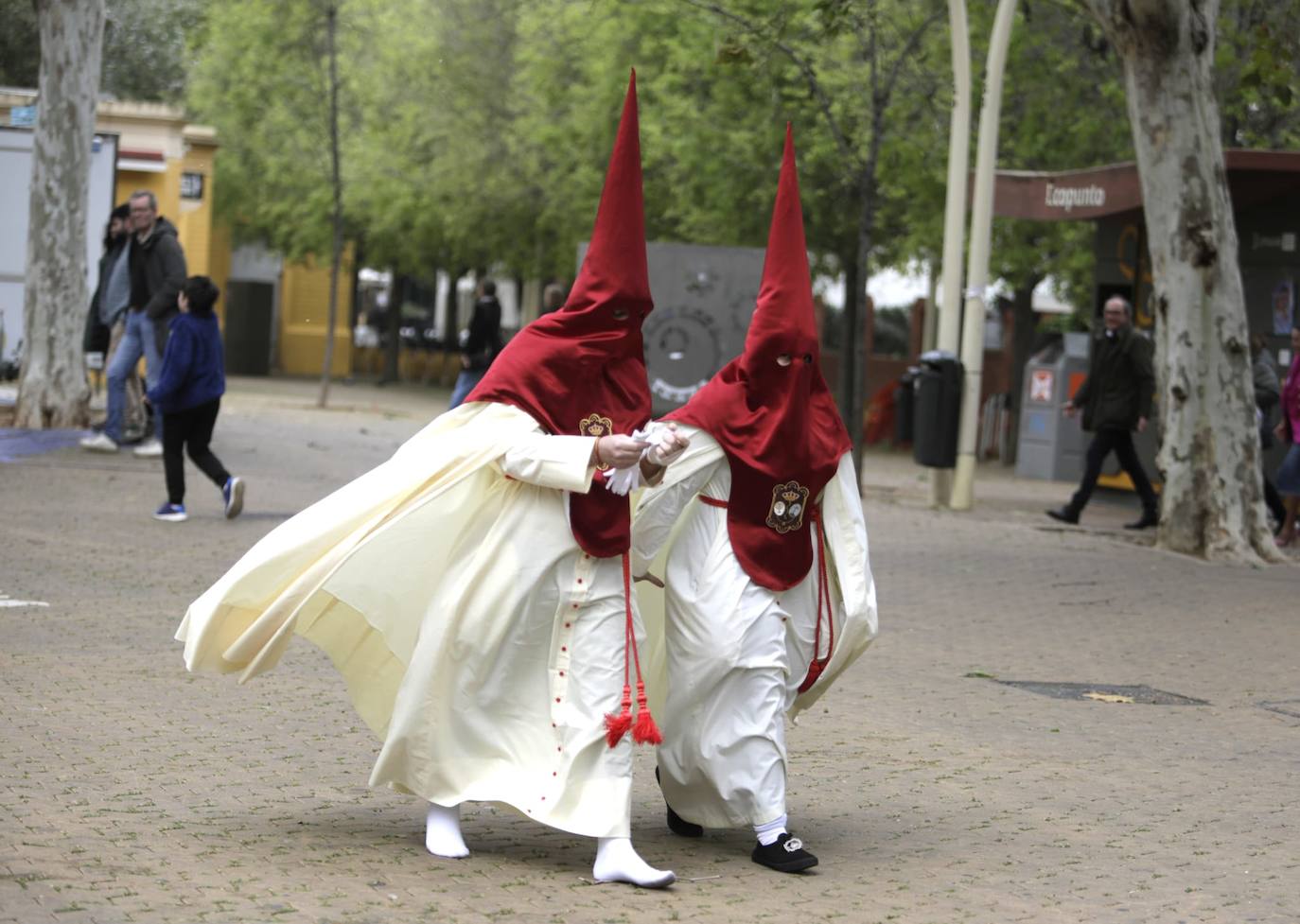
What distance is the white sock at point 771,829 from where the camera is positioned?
557cm

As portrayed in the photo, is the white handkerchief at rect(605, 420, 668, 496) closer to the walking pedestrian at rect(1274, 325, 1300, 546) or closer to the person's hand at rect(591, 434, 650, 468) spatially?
the person's hand at rect(591, 434, 650, 468)

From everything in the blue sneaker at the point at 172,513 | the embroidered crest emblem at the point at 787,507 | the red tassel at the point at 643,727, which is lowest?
the blue sneaker at the point at 172,513

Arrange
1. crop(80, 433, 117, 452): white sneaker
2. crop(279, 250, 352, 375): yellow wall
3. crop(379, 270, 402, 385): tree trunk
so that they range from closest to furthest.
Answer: crop(80, 433, 117, 452): white sneaker → crop(379, 270, 402, 385): tree trunk → crop(279, 250, 352, 375): yellow wall

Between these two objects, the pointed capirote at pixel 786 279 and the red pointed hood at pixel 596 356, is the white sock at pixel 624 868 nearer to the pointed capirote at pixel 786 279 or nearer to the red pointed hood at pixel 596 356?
the red pointed hood at pixel 596 356

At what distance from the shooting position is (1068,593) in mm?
12648

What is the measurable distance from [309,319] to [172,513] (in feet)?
117

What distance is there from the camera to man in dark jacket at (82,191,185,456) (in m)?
15.3

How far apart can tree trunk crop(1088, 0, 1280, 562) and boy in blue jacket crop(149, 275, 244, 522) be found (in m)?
6.96

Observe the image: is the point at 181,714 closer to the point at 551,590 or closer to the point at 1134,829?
the point at 551,590

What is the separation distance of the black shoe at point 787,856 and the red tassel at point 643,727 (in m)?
0.48

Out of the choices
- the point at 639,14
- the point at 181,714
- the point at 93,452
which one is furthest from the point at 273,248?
the point at 181,714

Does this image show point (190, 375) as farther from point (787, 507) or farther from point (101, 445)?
point (787, 507)

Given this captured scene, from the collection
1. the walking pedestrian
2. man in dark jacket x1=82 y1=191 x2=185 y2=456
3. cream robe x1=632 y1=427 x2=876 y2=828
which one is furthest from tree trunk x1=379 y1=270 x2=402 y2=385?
cream robe x1=632 y1=427 x2=876 y2=828

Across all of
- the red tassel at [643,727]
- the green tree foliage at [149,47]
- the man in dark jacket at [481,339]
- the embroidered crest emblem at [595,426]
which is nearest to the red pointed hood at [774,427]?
the embroidered crest emblem at [595,426]
